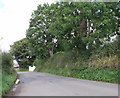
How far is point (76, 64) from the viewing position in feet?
66.9

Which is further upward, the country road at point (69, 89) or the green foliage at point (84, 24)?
the green foliage at point (84, 24)

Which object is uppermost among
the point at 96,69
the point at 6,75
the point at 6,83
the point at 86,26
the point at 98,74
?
the point at 86,26

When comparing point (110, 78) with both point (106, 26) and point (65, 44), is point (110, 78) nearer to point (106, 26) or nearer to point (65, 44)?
point (106, 26)

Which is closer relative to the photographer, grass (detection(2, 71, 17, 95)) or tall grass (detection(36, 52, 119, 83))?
grass (detection(2, 71, 17, 95))

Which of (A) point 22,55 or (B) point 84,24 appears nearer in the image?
(B) point 84,24

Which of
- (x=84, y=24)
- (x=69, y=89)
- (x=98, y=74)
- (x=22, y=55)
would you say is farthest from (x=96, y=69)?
(x=22, y=55)

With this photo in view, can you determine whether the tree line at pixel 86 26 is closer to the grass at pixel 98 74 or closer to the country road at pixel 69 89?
the grass at pixel 98 74

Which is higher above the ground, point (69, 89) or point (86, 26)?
point (86, 26)

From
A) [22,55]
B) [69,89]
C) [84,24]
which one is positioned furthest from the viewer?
[22,55]

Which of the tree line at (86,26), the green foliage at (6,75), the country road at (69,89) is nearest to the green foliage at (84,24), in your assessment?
the tree line at (86,26)

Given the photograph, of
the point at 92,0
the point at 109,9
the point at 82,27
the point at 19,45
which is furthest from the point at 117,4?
the point at 19,45

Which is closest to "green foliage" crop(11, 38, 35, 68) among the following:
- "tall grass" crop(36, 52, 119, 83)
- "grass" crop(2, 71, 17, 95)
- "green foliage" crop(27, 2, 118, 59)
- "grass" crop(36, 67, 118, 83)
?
"tall grass" crop(36, 52, 119, 83)

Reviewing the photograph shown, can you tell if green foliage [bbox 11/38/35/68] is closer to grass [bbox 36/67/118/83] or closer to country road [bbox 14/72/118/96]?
grass [bbox 36/67/118/83]

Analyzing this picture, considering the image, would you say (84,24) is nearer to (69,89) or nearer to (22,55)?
(69,89)
